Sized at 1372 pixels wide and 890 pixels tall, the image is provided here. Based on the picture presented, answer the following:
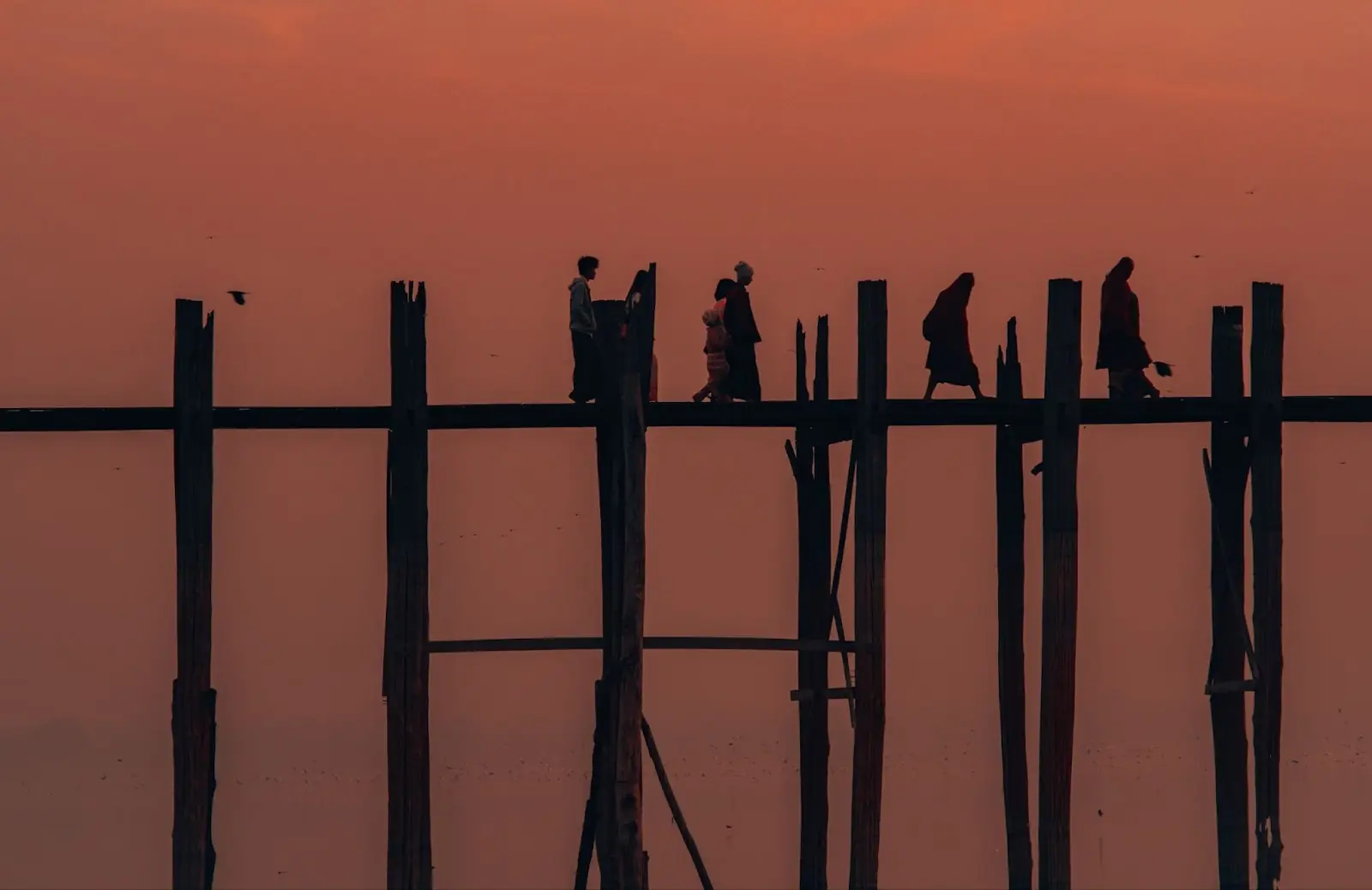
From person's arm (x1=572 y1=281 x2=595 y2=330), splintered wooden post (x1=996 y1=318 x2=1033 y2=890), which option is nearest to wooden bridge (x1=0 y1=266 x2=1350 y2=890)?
splintered wooden post (x1=996 y1=318 x2=1033 y2=890)

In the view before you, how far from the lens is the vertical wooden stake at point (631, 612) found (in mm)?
13578

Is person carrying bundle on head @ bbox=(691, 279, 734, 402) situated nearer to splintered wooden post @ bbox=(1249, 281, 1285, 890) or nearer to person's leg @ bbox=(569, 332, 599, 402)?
person's leg @ bbox=(569, 332, 599, 402)

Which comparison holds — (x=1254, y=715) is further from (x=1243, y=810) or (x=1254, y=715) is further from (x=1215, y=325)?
(x=1215, y=325)

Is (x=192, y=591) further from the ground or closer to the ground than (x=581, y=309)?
closer to the ground

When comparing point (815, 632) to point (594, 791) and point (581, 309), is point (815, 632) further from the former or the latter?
point (581, 309)

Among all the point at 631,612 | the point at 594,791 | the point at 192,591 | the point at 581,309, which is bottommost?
the point at 594,791

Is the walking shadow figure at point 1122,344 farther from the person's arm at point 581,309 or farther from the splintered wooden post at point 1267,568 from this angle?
the person's arm at point 581,309

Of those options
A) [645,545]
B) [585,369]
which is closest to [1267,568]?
[645,545]

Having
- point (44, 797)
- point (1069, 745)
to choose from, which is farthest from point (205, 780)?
point (44, 797)

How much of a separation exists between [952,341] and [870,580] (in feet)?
7.68

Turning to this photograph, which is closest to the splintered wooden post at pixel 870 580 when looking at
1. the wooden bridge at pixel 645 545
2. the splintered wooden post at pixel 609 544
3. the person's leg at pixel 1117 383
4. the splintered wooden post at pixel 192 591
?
the wooden bridge at pixel 645 545

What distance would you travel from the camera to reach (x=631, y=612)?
534 inches

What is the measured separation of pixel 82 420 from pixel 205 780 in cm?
233

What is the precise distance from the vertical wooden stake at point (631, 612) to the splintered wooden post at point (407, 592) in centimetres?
115
